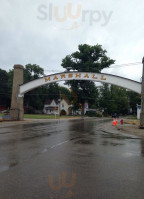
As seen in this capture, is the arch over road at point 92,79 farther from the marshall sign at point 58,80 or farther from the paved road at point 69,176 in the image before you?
the paved road at point 69,176

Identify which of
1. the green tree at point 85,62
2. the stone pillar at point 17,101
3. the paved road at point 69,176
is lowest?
A: the paved road at point 69,176

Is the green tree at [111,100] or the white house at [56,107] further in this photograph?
the white house at [56,107]

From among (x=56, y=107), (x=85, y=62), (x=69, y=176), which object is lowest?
(x=69, y=176)

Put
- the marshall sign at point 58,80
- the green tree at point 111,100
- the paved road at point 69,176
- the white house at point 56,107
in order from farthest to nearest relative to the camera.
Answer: the white house at point 56,107 < the green tree at point 111,100 < the marshall sign at point 58,80 < the paved road at point 69,176

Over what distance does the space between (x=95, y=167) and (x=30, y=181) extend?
2.07 meters

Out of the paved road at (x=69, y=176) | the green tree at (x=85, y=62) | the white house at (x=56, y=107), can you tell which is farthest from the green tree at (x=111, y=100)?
the paved road at (x=69, y=176)

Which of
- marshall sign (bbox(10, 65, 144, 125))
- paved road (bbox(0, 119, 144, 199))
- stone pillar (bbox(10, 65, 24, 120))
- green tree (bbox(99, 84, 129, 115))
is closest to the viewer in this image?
paved road (bbox(0, 119, 144, 199))

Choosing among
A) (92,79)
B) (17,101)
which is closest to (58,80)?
(92,79)

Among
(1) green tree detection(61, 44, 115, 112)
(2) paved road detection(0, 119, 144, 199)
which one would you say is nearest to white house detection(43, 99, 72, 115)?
(1) green tree detection(61, 44, 115, 112)

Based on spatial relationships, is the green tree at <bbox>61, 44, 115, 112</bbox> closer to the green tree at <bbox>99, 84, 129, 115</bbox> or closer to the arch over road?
the green tree at <bbox>99, 84, 129, 115</bbox>

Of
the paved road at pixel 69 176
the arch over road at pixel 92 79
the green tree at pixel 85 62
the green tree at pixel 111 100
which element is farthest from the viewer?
the green tree at pixel 111 100

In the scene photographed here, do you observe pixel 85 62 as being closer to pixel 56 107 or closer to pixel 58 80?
pixel 58 80

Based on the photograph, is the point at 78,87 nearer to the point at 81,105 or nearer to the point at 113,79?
the point at 81,105

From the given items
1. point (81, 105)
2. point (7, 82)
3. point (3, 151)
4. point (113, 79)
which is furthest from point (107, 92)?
point (3, 151)
